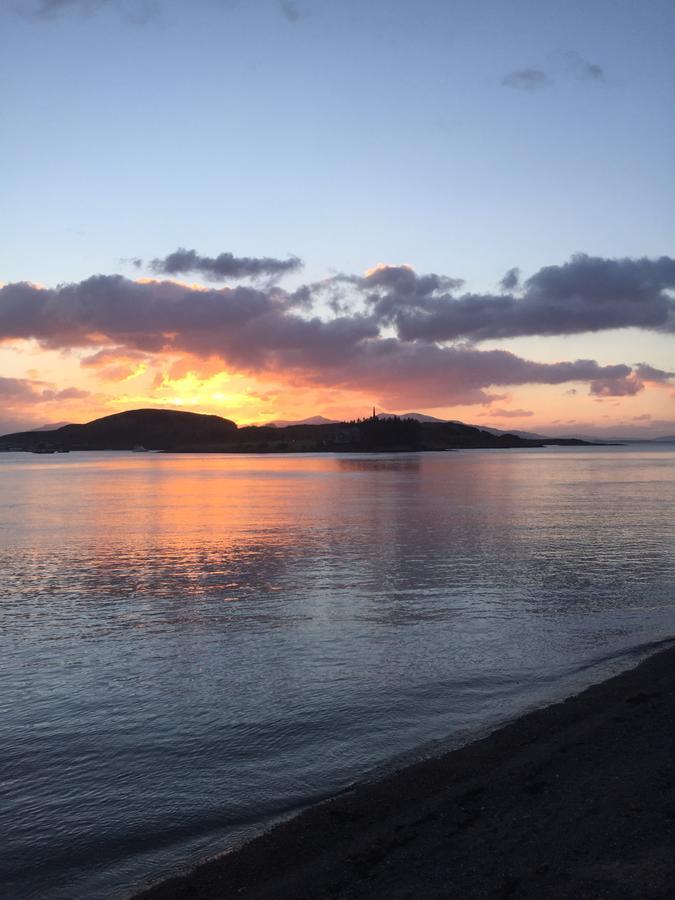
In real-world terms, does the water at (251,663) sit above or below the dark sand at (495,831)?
below

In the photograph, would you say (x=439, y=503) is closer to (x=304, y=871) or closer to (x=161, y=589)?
(x=161, y=589)

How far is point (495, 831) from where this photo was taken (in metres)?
9.05

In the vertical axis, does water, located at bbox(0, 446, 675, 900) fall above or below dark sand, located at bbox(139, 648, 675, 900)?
below

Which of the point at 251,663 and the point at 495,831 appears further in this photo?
the point at 251,663

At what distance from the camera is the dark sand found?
7.78 meters

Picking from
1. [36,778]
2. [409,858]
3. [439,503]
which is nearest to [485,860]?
[409,858]

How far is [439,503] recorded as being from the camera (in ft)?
217

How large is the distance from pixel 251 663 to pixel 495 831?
1008 centimetres

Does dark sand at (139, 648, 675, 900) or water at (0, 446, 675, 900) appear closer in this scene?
dark sand at (139, 648, 675, 900)

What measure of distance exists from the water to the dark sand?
889 millimetres

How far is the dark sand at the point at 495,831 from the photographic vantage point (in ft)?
25.5

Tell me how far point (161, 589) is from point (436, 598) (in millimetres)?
10874

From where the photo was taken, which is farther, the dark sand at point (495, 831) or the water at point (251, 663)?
the water at point (251, 663)

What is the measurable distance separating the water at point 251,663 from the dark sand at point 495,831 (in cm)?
89
